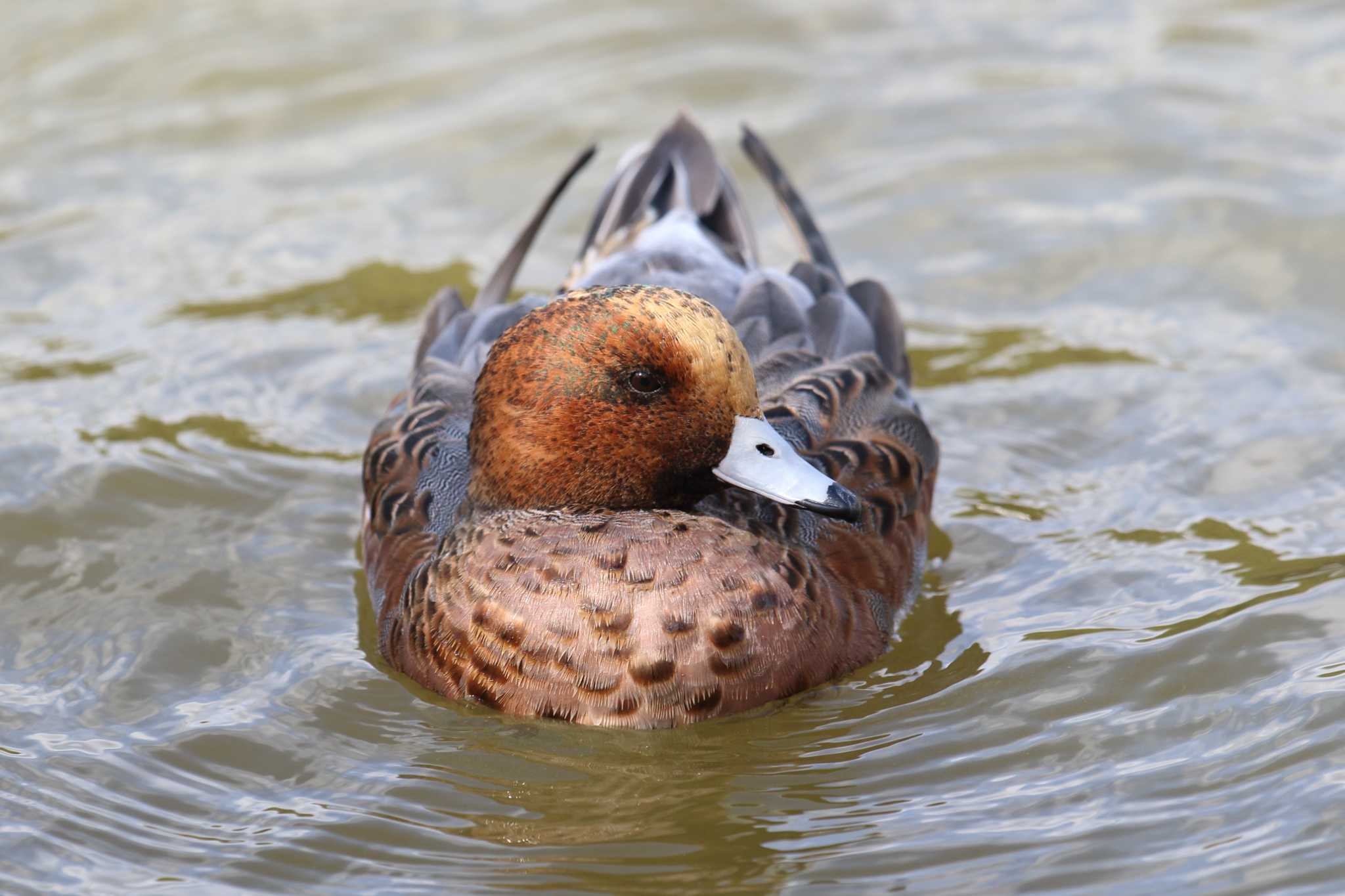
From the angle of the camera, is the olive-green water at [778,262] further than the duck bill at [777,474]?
No

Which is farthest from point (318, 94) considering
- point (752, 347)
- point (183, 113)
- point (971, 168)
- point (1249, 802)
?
point (1249, 802)

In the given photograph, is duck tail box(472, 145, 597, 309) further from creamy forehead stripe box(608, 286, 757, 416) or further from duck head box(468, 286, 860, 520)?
creamy forehead stripe box(608, 286, 757, 416)

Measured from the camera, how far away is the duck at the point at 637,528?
505cm

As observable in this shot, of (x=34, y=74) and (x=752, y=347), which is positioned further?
(x=34, y=74)

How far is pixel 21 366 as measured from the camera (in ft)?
25.1

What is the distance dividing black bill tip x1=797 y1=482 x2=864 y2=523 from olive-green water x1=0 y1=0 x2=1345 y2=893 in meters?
0.60

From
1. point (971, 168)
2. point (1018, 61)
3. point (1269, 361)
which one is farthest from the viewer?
point (1018, 61)

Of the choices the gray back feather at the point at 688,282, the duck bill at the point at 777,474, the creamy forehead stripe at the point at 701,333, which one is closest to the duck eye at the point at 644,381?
the creamy forehead stripe at the point at 701,333

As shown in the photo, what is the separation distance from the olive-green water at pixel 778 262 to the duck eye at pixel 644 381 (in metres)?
0.97

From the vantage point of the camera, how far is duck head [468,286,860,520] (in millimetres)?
5117

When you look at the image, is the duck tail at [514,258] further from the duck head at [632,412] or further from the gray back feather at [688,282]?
the duck head at [632,412]

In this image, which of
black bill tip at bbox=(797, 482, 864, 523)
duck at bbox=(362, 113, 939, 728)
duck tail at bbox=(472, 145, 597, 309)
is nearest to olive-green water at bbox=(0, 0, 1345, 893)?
duck at bbox=(362, 113, 939, 728)

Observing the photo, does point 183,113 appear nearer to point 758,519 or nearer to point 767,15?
point 767,15

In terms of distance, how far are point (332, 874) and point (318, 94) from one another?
6.17 metres
